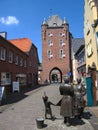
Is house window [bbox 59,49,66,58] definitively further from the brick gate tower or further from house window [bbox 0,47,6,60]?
house window [bbox 0,47,6,60]

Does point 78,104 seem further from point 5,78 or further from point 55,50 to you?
point 55,50

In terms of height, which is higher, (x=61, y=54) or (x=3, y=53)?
(x=61, y=54)

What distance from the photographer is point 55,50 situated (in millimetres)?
54125

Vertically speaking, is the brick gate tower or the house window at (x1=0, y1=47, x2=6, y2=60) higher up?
the brick gate tower

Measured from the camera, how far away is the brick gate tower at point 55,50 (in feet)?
175

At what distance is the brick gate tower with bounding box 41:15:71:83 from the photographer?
2105 inches

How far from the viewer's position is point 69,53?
53.8 metres

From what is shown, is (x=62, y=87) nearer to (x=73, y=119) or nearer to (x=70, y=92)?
(x=70, y=92)

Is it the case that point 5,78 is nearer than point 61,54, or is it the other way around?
point 5,78

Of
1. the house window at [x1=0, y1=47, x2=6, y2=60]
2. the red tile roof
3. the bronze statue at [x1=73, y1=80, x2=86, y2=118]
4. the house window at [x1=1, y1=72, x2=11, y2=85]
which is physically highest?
the red tile roof

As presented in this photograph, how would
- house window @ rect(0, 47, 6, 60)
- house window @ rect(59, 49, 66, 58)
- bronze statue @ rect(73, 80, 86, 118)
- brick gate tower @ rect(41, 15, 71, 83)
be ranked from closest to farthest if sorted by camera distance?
bronze statue @ rect(73, 80, 86, 118)
house window @ rect(0, 47, 6, 60)
brick gate tower @ rect(41, 15, 71, 83)
house window @ rect(59, 49, 66, 58)

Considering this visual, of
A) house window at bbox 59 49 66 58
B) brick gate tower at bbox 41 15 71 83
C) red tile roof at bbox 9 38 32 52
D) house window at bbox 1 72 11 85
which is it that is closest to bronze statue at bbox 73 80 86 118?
house window at bbox 1 72 11 85

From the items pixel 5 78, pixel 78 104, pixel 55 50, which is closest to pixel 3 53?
pixel 5 78

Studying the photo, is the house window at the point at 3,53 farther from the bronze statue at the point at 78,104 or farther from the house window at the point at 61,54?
the house window at the point at 61,54
